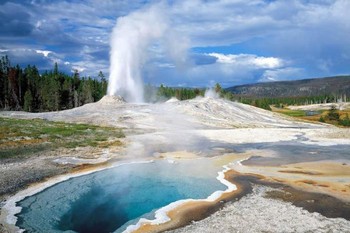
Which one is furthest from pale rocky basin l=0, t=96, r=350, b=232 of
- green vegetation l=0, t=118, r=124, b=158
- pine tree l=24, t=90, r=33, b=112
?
pine tree l=24, t=90, r=33, b=112

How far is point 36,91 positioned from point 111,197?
81.4 meters

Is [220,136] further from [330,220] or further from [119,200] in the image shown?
[330,220]

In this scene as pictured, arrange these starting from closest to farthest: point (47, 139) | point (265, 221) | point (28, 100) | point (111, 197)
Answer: point (265, 221) < point (111, 197) < point (47, 139) < point (28, 100)

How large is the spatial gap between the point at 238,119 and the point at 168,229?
5743 centimetres

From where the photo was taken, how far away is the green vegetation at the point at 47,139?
3362 centimetres

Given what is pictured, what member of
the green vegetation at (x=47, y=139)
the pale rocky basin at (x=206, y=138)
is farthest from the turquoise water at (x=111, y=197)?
the green vegetation at (x=47, y=139)

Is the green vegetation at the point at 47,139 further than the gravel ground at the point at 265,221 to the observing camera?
Yes

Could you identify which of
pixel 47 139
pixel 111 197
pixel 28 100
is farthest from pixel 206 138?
pixel 28 100

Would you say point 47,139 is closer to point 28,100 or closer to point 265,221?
point 265,221

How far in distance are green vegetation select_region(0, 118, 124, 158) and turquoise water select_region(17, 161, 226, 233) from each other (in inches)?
362

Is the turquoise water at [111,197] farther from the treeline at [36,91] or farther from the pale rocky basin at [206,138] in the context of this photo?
the treeline at [36,91]

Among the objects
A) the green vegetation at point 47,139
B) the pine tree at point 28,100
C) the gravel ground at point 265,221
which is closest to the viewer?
the gravel ground at point 265,221

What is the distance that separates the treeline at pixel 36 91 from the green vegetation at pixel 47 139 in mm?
45929

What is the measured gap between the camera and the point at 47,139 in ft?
129
